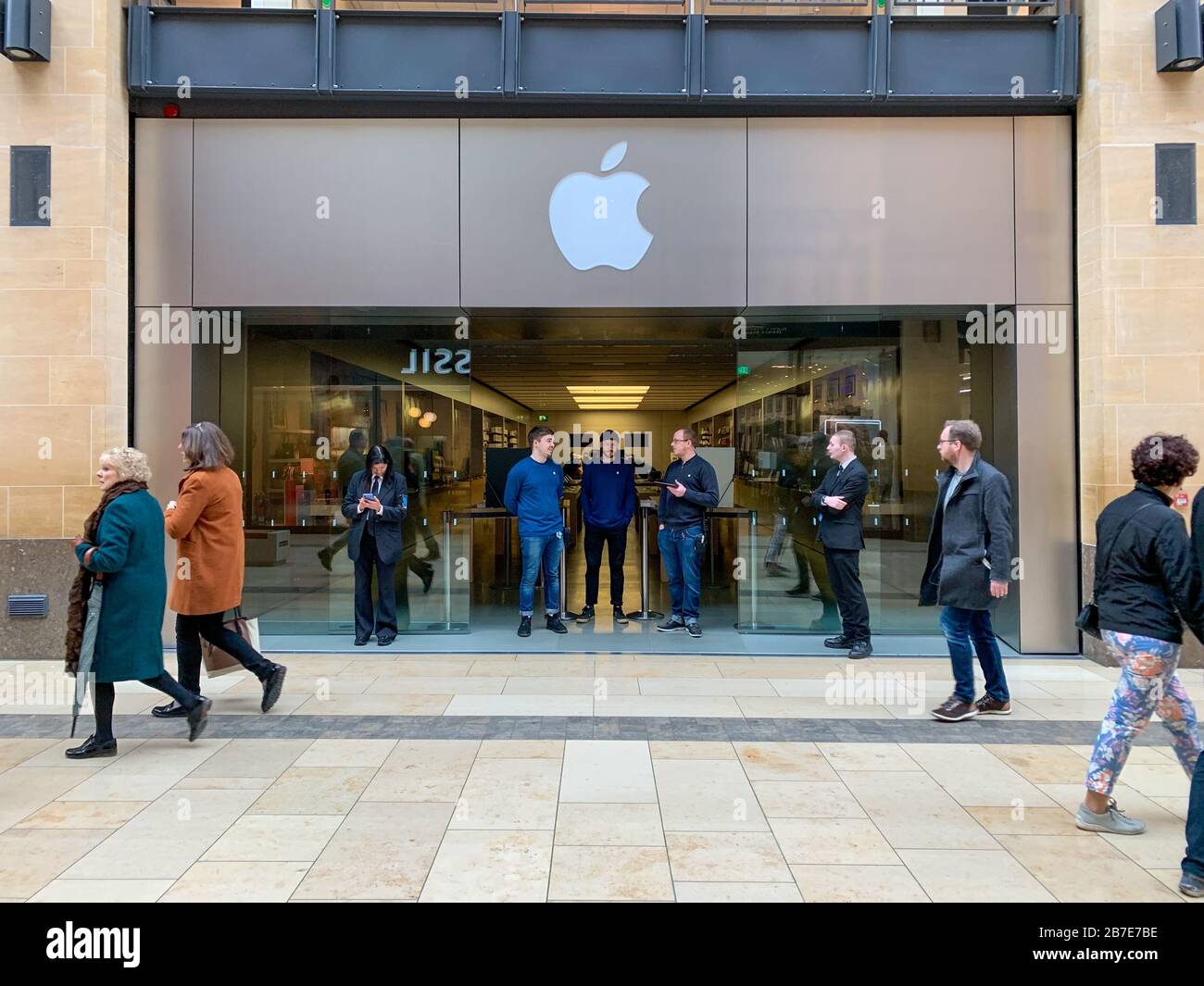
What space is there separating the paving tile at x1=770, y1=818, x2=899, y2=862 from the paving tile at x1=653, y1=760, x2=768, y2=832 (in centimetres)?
14

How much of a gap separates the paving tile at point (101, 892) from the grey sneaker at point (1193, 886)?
388cm

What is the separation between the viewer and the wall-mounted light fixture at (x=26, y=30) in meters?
6.86

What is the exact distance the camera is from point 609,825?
3.85 meters

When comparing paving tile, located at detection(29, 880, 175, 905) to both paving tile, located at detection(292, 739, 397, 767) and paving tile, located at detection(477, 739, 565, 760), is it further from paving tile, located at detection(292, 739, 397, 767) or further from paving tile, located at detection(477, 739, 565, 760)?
paving tile, located at detection(477, 739, 565, 760)

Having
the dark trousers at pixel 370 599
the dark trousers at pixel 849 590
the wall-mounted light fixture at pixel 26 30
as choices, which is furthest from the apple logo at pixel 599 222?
the wall-mounted light fixture at pixel 26 30

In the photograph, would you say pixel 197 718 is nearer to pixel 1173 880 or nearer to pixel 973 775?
pixel 973 775

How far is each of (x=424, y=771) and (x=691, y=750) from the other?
153 centimetres

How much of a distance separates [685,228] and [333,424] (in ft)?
12.8

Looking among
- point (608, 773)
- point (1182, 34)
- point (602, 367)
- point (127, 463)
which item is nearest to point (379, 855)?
point (608, 773)

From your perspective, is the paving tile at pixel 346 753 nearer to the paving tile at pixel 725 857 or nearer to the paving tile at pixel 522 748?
the paving tile at pixel 522 748

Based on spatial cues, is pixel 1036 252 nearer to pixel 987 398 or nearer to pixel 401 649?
pixel 987 398

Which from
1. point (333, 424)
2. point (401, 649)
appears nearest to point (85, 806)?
point (401, 649)

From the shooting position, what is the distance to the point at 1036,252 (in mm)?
7578

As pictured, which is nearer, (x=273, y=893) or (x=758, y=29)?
(x=273, y=893)
